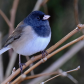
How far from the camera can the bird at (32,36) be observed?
1.31 metres

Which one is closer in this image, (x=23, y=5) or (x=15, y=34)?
(x=15, y=34)

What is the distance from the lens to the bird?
1.31 meters

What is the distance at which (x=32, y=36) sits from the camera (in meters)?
1.31

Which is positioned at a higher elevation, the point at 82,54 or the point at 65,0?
the point at 65,0

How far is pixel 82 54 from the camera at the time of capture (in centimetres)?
213

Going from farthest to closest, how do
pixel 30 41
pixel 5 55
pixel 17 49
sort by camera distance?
pixel 5 55
pixel 17 49
pixel 30 41

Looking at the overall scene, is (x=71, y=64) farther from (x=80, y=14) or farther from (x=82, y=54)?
(x=80, y=14)

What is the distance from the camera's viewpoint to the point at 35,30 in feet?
4.44

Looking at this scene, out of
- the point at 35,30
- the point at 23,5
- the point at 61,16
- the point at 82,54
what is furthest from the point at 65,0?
the point at 35,30

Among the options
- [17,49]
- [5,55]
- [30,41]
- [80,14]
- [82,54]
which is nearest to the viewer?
[30,41]

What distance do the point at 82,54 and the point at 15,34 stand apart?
3.44 feet

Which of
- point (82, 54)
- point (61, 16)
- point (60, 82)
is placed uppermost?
point (61, 16)

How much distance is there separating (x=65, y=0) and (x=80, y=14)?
26 cm

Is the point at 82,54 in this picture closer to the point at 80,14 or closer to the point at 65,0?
the point at 80,14
